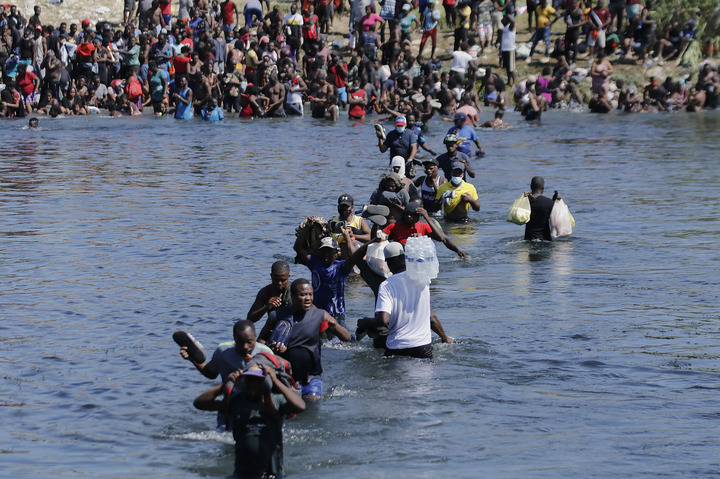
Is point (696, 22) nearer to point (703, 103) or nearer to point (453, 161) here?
point (703, 103)

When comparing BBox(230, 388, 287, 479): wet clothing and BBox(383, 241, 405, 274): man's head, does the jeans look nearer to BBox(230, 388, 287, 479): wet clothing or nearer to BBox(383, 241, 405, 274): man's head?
BBox(383, 241, 405, 274): man's head

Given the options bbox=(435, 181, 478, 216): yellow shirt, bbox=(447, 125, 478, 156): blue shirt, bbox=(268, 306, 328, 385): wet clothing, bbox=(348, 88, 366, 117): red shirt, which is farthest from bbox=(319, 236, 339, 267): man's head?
bbox=(348, 88, 366, 117): red shirt

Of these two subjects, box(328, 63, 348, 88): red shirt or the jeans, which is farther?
the jeans

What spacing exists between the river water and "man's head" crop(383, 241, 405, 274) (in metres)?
1.04

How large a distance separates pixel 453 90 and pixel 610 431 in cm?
2781

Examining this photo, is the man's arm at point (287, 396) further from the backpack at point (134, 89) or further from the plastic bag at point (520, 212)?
the backpack at point (134, 89)

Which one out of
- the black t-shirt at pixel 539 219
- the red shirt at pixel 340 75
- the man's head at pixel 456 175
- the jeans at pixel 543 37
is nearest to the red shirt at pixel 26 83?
the red shirt at pixel 340 75

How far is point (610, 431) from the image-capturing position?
8.79 m

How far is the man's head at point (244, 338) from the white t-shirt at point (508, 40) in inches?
1204

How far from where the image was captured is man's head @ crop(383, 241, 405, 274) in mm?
9570

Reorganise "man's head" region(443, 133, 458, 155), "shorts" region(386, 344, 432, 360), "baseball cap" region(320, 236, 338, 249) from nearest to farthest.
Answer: "shorts" region(386, 344, 432, 360), "baseball cap" region(320, 236, 338, 249), "man's head" region(443, 133, 458, 155)

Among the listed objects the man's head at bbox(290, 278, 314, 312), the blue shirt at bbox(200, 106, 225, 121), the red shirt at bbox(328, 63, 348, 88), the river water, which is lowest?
the river water

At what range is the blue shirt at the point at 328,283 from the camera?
10.5m

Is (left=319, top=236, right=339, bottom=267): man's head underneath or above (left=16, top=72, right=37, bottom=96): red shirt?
underneath
